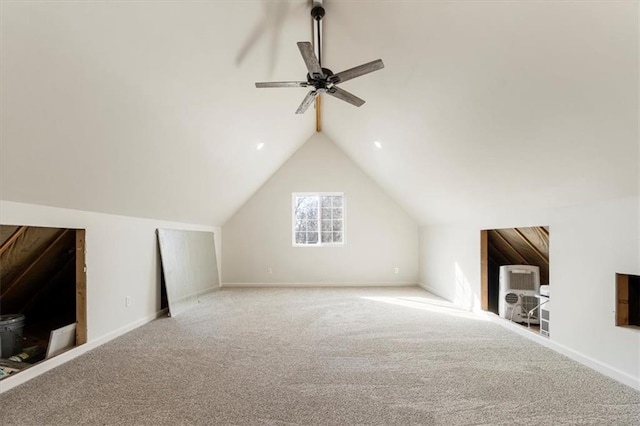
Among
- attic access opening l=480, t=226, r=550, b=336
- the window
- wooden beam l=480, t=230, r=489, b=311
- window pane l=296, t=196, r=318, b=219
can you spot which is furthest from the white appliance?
window pane l=296, t=196, r=318, b=219

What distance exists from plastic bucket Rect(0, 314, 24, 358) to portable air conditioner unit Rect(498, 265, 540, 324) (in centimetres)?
532

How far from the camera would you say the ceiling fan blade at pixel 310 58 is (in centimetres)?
223

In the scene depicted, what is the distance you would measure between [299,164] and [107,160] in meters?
4.41

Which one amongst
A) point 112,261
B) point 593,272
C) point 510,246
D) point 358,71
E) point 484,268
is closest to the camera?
point 358,71

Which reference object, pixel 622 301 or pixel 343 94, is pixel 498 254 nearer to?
pixel 622 301

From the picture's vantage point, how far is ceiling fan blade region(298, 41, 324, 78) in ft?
7.33

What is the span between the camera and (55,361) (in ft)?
8.85

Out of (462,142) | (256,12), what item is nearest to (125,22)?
(256,12)

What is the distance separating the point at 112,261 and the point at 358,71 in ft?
10.6

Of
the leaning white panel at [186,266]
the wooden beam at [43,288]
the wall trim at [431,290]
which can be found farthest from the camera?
the wall trim at [431,290]

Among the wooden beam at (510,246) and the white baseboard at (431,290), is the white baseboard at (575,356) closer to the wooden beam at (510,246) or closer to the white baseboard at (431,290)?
the wooden beam at (510,246)

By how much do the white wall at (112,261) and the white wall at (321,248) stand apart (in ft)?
7.90

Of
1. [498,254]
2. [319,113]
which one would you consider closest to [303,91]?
[319,113]

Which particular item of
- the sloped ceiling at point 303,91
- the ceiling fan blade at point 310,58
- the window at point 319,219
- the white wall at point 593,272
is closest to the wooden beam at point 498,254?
the sloped ceiling at point 303,91
